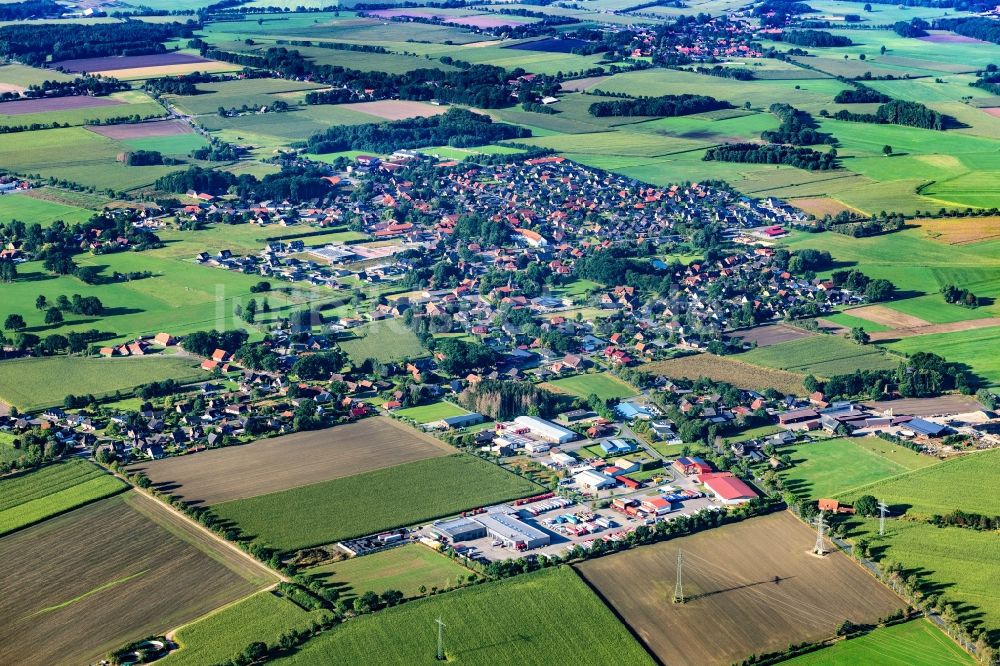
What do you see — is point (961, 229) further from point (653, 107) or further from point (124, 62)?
point (124, 62)

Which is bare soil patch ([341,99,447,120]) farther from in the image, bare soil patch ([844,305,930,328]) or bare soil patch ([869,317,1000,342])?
bare soil patch ([869,317,1000,342])

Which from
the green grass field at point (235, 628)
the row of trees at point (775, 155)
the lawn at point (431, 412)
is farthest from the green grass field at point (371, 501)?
the row of trees at point (775, 155)

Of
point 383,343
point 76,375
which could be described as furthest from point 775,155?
point 76,375

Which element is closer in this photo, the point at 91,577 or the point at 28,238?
the point at 91,577

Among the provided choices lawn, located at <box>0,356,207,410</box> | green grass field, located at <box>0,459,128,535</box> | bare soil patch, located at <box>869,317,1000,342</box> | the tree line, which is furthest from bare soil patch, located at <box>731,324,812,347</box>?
the tree line

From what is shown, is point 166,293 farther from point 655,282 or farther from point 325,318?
point 655,282

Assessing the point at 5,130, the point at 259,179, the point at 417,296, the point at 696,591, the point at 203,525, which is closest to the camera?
the point at 696,591

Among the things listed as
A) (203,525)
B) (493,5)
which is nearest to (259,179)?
(203,525)
